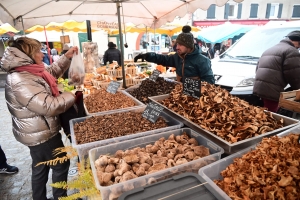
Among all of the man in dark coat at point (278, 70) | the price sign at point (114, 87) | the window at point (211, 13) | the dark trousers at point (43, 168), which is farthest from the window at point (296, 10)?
the dark trousers at point (43, 168)

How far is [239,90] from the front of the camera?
140 inches

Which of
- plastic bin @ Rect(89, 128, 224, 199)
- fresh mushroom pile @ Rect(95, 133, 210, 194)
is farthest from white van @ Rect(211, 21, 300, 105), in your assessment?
fresh mushroom pile @ Rect(95, 133, 210, 194)

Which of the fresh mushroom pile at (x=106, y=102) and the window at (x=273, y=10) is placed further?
the window at (x=273, y=10)

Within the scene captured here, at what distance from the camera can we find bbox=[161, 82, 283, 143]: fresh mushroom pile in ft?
4.83

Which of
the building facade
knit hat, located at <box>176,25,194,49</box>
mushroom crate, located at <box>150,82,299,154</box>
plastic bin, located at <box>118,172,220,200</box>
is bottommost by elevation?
plastic bin, located at <box>118,172,220,200</box>

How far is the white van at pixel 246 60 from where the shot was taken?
3592mm

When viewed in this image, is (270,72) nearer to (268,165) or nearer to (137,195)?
(268,165)

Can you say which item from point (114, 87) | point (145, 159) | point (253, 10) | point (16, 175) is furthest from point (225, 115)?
point (253, 10)

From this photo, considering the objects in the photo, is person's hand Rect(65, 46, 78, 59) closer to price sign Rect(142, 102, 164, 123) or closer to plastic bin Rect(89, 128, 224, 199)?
price sign Rect(142, 102, 164, 123)

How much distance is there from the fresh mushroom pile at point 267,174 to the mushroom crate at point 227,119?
8.5 inches

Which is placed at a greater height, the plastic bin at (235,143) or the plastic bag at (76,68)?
the plastic bag at (76,68)

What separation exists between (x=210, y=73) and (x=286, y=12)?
22.5 meters

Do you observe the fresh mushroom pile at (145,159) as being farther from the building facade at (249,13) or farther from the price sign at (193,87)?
the building facade at (249,13)

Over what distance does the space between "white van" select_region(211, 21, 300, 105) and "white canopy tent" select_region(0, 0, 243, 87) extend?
156 centimetres
